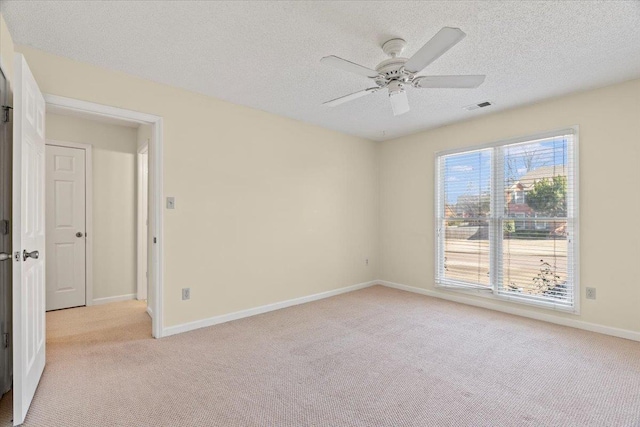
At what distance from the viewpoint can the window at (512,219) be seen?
3.46m

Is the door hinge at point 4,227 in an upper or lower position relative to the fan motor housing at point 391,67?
lower

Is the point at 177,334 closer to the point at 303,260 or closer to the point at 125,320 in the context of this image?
the point at 125,320

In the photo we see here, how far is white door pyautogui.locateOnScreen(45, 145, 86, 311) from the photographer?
3.92 m

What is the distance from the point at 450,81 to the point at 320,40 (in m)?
1.00

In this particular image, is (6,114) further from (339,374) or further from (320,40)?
(339,374)

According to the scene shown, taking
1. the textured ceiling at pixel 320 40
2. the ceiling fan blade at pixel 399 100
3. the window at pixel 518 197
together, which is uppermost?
the textured ceiling at pixel 320 40

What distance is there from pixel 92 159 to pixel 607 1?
5391 millimetres

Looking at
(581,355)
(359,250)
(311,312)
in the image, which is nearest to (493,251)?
(581,355)

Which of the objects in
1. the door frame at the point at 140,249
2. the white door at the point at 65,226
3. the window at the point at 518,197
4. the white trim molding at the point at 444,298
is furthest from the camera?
the door frame at the point at 140,249

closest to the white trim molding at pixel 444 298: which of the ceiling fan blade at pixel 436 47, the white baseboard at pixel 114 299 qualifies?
the white baseboard at pixel 114 299

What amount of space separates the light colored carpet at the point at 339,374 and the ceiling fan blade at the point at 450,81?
2.17 metres

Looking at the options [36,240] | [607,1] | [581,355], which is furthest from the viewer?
[581,355]

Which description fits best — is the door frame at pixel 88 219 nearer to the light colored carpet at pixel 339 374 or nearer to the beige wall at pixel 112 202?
the beige wall at pixel 112 202

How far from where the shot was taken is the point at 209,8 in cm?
197
